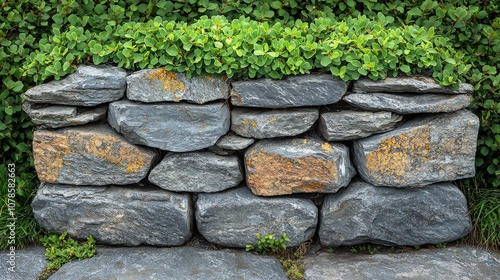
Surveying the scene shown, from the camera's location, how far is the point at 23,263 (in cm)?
384

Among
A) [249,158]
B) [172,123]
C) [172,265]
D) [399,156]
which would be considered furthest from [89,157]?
[399,156]

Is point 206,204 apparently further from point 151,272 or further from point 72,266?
point 72,266

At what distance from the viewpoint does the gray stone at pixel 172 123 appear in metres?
3.73

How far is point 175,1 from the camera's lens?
4.09 meters

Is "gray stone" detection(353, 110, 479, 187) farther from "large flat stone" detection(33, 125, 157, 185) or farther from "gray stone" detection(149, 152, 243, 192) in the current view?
"large flat stone" detection(33, 125, 157, 185)

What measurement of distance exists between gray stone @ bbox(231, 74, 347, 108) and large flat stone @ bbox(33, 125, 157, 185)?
0.73 meters

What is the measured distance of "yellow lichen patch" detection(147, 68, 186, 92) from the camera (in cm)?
371

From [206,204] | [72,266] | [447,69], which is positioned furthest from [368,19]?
[72,266]

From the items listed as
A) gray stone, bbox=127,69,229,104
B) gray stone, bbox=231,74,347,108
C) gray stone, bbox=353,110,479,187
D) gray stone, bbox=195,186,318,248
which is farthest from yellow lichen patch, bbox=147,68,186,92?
gray stone, bbox=353,110,479,187

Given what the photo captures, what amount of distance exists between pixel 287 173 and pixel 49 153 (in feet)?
4.82

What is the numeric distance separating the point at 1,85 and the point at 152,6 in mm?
1141

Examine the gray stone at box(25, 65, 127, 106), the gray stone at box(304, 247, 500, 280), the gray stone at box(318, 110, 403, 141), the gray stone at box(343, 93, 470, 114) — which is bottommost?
the gray stone at box(304, 247, 500, 280)

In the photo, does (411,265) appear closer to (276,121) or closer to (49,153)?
(276,121)

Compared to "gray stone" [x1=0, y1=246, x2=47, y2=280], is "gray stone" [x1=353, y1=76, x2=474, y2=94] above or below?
above
